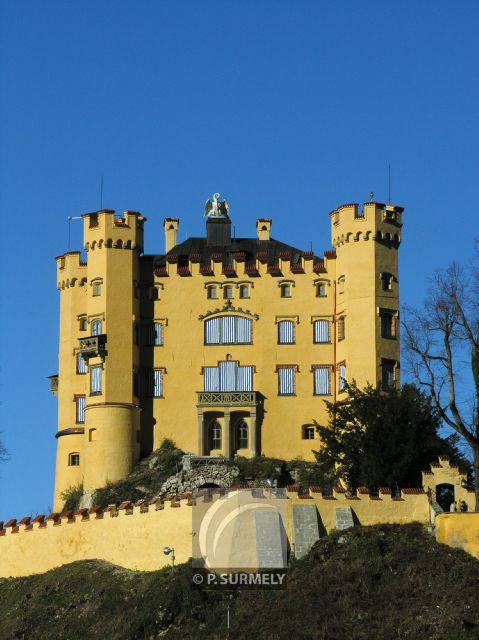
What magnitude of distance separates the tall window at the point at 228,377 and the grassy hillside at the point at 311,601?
21.9 meters

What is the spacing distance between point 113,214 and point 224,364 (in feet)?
31.3

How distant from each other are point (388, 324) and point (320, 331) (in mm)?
3759

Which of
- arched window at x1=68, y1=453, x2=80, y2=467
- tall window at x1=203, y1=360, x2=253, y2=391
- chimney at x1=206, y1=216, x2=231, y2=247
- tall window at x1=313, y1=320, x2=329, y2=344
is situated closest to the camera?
tall window at x1=313, y1=320, x2=329, y2=344

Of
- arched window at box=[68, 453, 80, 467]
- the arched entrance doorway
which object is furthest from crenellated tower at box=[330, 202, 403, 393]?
the arched entrance doorway

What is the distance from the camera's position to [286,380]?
104 meters

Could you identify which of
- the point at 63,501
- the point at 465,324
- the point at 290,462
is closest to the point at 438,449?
the point at 465,324

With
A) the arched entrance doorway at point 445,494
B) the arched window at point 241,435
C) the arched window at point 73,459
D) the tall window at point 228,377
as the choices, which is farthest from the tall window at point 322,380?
the arched entrance doorway at point 445,494

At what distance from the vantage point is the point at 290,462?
101938 millimetres

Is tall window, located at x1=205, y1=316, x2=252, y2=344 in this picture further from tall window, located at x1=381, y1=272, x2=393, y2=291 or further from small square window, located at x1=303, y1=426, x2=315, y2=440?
tall window, located at x1=381, y1=272, x2=393, y2=291

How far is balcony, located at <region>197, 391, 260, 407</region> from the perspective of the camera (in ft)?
340

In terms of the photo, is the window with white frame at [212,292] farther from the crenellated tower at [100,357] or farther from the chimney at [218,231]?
the chimney at [218,231]

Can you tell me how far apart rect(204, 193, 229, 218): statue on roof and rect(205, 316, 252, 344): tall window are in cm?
744

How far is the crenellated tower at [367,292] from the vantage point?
101 m

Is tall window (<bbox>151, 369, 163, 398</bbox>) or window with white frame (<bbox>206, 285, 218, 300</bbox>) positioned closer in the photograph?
tall window (<bbox>151, 369, 163, 398</bbox>)
